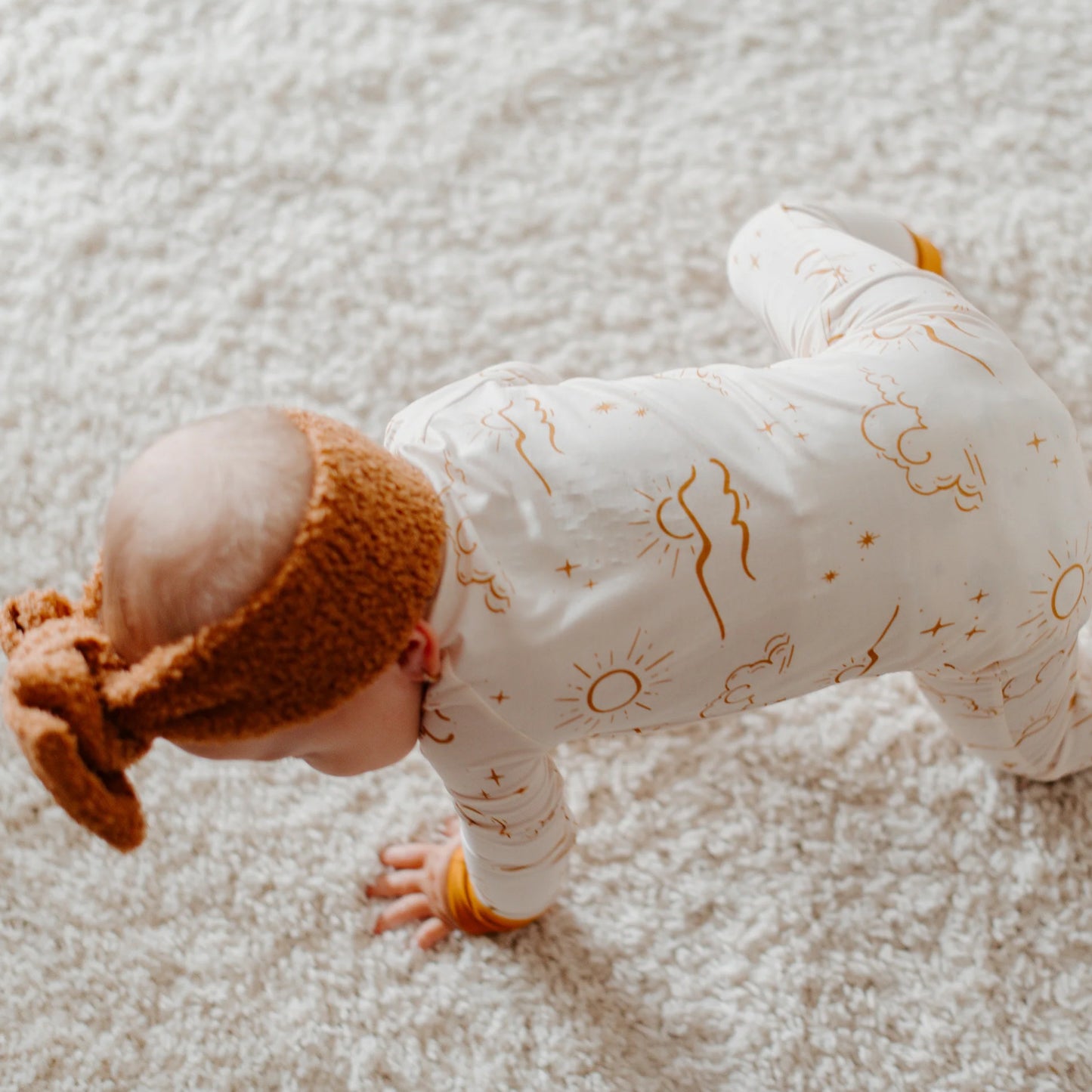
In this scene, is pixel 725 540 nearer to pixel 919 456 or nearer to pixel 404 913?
pixel 919 456

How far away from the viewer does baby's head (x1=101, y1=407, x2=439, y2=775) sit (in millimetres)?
598

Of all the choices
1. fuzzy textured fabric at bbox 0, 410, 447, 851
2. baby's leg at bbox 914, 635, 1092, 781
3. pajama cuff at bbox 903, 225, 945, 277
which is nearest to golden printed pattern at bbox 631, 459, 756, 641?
fuzzy textured fabric at bbox 0, 410, 447, 851

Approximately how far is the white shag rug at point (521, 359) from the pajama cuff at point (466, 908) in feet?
0.11

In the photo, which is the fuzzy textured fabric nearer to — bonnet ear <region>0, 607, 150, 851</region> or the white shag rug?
bonnet ear <region>0, 607, 150, 851</region>

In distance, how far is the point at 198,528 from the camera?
60 centimetres

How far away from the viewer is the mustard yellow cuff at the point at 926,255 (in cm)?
106

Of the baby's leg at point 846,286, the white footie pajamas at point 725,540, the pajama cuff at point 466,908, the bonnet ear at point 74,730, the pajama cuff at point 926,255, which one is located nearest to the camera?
the bonnet ear at point 74,730

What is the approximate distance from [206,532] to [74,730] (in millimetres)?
125

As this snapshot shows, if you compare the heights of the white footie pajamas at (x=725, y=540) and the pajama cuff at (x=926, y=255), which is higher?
the white footie pajamas at (x=725, y=540)

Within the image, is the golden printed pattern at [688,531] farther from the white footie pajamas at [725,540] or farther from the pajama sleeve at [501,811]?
the pajama sleeve at [501,811]

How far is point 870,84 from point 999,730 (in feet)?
2.36

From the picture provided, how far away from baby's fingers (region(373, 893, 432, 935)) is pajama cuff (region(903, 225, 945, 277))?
2.35 ft

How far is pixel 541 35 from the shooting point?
1280 millimetres

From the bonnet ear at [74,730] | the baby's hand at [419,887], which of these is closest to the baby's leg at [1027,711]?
the baby's hand at [419,887]
